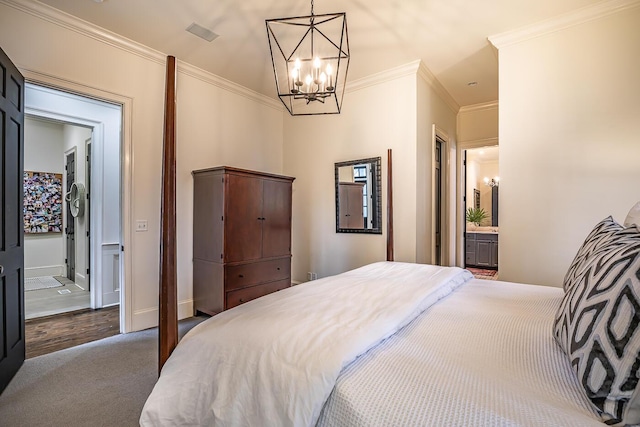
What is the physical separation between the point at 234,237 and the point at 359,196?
1.59m

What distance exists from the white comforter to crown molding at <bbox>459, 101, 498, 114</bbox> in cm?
424

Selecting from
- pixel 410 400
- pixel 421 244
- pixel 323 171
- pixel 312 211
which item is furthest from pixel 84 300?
pixel 410 400

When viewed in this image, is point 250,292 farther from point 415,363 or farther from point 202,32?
point 415,363

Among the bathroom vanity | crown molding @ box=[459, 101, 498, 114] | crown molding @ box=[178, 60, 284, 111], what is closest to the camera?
crown molding @ box=[178, 60, 284, 111]

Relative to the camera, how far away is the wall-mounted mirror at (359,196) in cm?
371

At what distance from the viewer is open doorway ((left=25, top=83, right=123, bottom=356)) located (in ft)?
11.8

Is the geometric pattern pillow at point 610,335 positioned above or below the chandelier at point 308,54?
below

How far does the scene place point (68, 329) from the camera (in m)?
3.10

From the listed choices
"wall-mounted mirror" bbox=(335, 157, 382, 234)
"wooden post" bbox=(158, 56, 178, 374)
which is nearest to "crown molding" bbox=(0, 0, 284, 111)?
"wall-mounted mirror" bbox=(335, 157, 382, 234)

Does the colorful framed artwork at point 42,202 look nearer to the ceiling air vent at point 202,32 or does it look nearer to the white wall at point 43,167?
the white wall at point 43,167

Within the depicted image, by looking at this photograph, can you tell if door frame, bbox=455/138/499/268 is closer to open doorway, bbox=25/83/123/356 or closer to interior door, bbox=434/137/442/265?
interior door, bbox=434/137/442/265

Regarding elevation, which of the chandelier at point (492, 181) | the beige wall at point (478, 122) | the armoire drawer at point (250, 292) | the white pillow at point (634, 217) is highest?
the beige wall at point (478, 122)

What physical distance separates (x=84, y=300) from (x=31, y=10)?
135 inches

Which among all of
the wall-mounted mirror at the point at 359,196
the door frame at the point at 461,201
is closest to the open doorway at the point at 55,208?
the wall-mounted mirror at the point at 359,196
